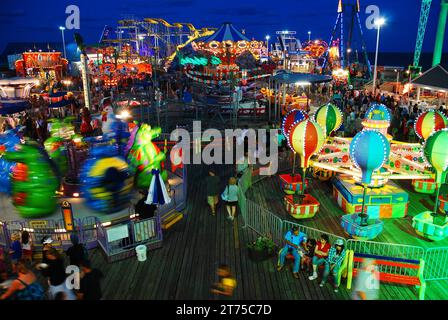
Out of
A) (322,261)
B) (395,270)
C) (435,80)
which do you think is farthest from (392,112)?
(322,261)

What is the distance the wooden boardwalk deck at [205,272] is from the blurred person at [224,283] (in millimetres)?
122

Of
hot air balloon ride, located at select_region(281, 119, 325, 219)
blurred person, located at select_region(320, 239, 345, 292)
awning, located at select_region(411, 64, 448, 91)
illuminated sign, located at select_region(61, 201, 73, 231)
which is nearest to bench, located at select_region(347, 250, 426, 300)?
blurred person, located at select_region(320, 239, 345, 292)

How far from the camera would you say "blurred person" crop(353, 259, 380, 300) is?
7.05 metres

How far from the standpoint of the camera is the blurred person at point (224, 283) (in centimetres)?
765

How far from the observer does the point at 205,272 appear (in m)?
8.28

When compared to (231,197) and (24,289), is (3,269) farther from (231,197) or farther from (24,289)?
(231,197)

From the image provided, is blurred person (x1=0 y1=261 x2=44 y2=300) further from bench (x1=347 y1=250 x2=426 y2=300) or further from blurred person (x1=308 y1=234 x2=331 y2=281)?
bench (x1=347 y1=250 x2=426 y2=300)

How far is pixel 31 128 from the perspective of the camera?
17953 mm

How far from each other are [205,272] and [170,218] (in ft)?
8.66

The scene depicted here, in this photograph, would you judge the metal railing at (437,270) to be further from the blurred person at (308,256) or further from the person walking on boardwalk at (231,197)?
the person walking on boardwalk at (231,197)

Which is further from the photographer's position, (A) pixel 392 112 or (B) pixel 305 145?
(A) pixel 392 112
